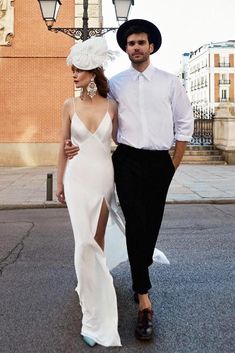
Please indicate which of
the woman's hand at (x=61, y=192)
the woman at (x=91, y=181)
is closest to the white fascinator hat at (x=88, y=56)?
the woman at (x=91, y=181)

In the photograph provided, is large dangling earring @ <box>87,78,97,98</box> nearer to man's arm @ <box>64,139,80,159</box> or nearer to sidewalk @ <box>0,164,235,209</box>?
man's arm @ <box>64,139,80,159</box>

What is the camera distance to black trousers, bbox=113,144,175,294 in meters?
3.51

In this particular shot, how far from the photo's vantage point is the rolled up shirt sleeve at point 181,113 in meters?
3.62

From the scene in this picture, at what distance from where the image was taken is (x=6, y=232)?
7332 millimetres

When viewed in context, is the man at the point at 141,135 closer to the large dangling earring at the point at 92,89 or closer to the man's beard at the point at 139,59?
the man's beard at the point at 139,59

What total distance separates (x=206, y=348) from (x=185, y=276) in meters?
1.64

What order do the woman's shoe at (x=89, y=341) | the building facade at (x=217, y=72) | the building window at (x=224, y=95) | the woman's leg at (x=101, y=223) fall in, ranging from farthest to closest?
the building window at (x=224, y=95), the building facade at (x=217, y=72), the woman's leg at (x=101, y=223), the woman's shoe at (x=89, y=341)

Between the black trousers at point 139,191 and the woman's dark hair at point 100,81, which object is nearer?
the woman's dark hair at point 100,81

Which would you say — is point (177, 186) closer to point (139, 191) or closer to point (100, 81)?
point (139, 191)

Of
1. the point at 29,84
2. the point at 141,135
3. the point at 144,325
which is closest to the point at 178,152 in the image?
the point at 141,135

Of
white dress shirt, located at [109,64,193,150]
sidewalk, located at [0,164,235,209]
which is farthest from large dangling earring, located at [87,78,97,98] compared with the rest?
sidewalk, located at [0,164,235,209]

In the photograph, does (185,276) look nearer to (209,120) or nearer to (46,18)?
(46,18)

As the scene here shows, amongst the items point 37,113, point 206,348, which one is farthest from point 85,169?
point 37,113

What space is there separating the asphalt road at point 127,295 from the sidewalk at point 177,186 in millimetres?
2983
